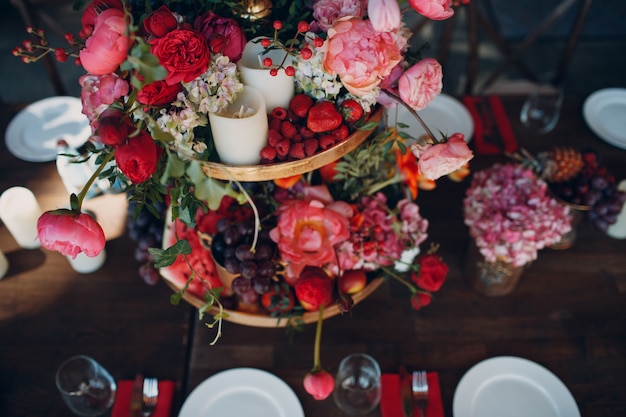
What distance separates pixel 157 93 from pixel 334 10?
0.99ft

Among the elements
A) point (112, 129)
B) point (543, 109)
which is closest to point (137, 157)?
point (112, 129)

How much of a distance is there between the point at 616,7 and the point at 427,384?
3.11 m

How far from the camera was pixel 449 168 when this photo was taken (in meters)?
0.78

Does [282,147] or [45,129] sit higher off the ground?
[282,147]

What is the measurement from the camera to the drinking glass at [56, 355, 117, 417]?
3.25ft

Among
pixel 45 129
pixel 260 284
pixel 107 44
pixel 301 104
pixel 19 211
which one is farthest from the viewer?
pixel 45 129

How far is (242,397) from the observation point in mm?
1058

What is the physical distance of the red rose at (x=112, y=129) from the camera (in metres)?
0.65

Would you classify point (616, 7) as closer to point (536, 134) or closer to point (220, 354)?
point (536, 134)

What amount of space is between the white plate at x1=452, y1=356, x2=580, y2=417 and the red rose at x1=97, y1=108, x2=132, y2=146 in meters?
0.83

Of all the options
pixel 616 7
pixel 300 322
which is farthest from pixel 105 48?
pixel 616 7

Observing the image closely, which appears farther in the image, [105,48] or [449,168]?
[449,168]

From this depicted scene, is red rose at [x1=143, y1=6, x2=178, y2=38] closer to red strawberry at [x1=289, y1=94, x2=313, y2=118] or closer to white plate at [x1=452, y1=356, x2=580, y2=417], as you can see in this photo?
red strawberry at [x1=289, y1=94, x2=313, y2=118]

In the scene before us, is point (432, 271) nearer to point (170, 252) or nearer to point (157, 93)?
point (170, 252)
